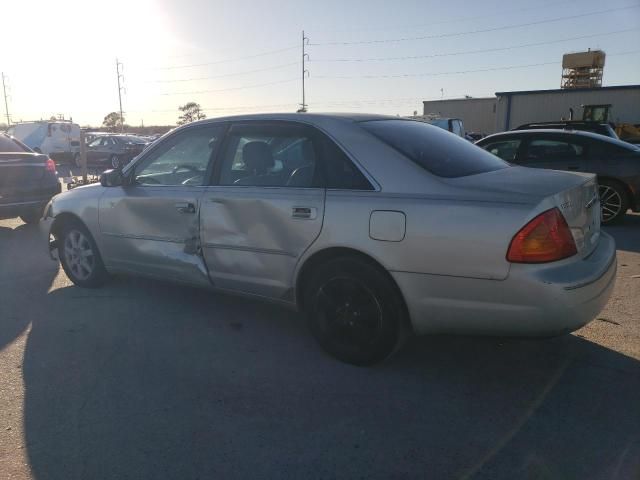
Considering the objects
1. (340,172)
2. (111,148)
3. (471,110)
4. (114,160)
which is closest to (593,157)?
(340,172)

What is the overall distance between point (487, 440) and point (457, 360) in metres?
0.94

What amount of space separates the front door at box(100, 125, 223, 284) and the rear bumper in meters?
1.80

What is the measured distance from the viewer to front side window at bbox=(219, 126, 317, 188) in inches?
143

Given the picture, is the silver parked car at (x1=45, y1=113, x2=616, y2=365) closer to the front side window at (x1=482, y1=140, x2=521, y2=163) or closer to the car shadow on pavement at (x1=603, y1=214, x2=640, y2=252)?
the car shadow on pavement at (x1=603, y1=214, x2=640, y2=252)

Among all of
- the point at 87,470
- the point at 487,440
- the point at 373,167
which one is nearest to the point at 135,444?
the point at 87,470

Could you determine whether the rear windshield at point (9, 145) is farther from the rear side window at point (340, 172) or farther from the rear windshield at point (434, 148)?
the rear windshield at point (434, 148)

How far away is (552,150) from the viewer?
831 cm

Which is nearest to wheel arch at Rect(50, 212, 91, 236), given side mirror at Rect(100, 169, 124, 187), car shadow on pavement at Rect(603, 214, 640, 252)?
side mirror at Rect(100, 169, 124, 187)

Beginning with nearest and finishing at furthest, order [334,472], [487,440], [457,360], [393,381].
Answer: [334,472] < [487,440] < [393,381] < [457,360]

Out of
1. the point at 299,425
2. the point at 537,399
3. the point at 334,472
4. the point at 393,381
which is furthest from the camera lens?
the point at 393,381

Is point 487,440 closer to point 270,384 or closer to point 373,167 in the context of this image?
point 270,384

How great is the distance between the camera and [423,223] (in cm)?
299

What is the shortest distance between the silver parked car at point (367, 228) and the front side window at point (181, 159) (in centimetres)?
1

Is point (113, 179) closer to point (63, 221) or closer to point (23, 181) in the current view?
point (63, 221)
